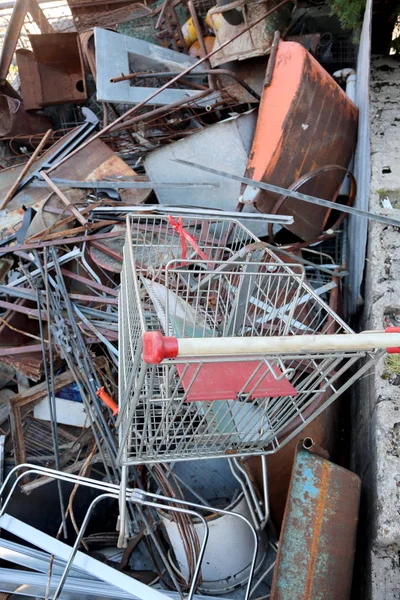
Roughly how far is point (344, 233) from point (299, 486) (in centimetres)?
218

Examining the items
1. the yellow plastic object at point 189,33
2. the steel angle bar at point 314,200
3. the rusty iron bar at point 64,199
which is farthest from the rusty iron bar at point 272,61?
the yellow plastic object at point 189,33

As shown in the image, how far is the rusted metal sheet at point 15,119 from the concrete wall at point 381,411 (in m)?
3.96

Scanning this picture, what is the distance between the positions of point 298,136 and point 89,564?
9.40ft

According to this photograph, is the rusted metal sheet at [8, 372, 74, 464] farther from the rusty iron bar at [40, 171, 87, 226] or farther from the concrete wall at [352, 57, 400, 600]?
the concrete wall at [352, 57, 400, 600]

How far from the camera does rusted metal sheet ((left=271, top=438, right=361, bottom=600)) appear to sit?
2092 mm

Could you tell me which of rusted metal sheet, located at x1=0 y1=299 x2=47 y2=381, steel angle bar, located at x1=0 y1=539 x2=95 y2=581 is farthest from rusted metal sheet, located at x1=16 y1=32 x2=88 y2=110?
steel angle bar, located at x1=0 y1=539 x2=95 y2=581

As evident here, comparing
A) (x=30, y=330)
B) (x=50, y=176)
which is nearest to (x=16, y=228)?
(x=50, y=176)

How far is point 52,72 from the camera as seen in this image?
19.6 feet

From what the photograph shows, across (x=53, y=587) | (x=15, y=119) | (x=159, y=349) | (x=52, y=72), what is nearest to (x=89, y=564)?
(x=53, y=587)

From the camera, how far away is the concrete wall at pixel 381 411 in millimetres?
2117

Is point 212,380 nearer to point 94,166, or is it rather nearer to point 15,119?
point 94,166

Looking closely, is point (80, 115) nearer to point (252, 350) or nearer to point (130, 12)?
point (130, 12)

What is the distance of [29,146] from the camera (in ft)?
19.1

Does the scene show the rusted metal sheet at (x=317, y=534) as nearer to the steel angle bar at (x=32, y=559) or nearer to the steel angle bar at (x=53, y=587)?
the steel angle bar at (x=53, y=587)
